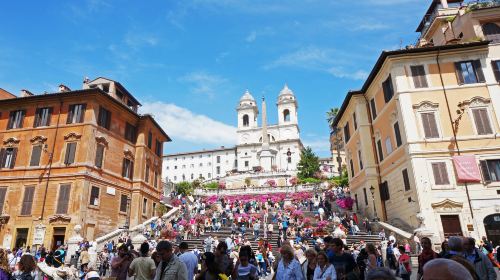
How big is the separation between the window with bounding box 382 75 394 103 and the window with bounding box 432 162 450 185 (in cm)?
584

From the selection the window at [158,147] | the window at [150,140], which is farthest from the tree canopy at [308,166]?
the window at [150,140]

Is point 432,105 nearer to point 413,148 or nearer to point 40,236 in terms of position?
point 413,148

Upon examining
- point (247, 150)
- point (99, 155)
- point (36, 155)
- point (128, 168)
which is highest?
point (247, 150)

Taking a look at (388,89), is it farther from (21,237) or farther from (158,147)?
(21,237)

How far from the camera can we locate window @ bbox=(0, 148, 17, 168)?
2795cm

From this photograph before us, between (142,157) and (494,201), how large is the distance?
28.0 m

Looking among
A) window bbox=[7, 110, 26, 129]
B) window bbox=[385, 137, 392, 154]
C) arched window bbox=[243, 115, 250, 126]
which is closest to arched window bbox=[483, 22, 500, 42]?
window bbox=[385, 137, 392, 154]

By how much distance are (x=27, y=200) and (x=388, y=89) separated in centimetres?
2881

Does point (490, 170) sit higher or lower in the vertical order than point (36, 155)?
lower

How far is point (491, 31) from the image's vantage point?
85.4 ft

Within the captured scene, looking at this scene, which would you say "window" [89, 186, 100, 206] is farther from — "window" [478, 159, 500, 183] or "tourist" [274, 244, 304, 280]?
"window" [478, 159, 500, 183]

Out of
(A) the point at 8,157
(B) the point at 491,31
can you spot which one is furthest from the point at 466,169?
(A) the point at 8,157

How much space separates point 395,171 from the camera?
79.6 ft

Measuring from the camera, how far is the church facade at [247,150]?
311 ft
